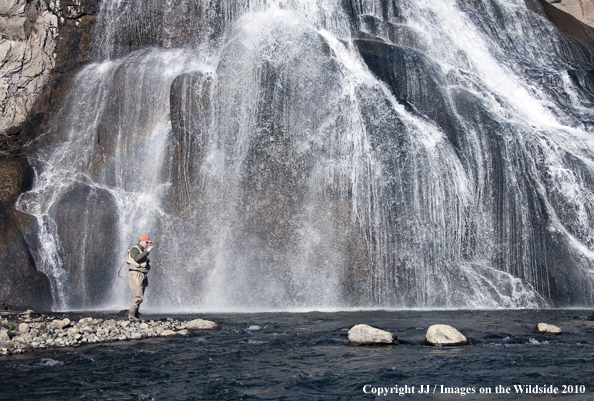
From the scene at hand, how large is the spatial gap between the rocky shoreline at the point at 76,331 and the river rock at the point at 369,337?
3376 millimetres

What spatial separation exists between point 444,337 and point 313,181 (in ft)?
27.1

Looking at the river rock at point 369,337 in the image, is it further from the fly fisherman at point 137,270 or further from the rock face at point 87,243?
the rock face at point 87,243

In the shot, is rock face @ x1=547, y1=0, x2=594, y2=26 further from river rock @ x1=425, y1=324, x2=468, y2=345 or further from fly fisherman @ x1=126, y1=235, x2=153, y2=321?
fly fisherman @ x1=126, y1=235, x2=153, y2=321

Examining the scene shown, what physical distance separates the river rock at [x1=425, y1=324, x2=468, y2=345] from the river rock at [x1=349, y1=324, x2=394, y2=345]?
2.40 feet

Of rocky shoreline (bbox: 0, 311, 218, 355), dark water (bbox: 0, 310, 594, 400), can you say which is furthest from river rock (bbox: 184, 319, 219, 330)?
dark water (bbox: 0, 310, 594, 400)

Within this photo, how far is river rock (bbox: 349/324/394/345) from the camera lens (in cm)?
1034

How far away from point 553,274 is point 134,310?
1239cm

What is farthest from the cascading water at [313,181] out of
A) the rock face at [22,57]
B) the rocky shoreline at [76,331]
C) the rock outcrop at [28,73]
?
the rocky shoreline at [76,331]

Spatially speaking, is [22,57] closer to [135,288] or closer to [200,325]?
[135,288]

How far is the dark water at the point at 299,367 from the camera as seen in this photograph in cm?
766

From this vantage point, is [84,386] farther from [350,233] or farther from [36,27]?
[36,27]

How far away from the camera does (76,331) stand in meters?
11.0

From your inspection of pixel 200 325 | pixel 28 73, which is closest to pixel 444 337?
pixel 200 325

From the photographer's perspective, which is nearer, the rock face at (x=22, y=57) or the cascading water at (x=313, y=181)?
the cascading water at (x=313, y=181)
